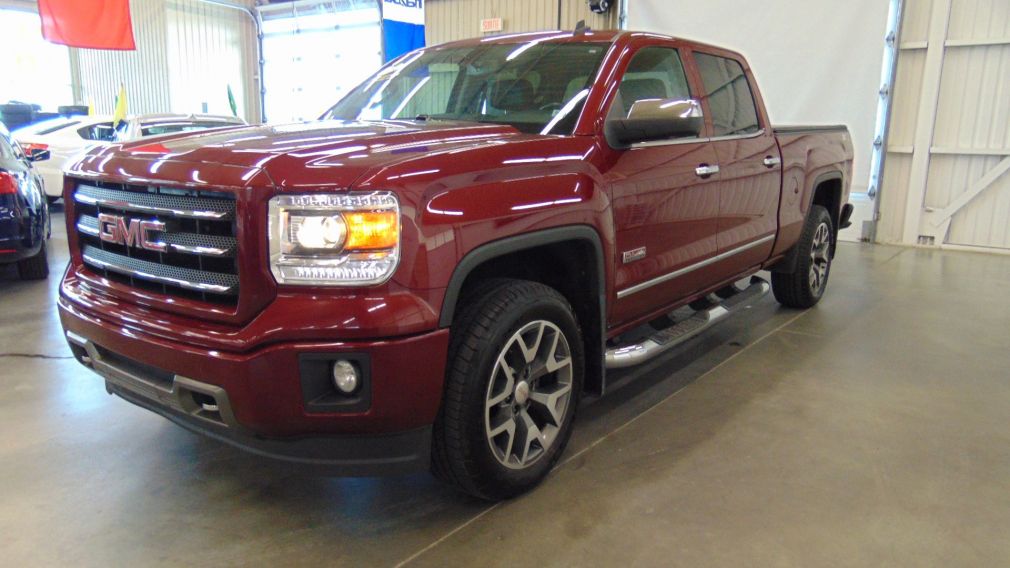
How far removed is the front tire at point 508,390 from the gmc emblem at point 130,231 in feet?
3.02

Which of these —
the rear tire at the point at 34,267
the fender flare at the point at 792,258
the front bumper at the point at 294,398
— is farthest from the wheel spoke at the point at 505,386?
the rear tire at the point at 34,267

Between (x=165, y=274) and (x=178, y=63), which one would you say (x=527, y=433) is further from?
(x=178, y=63)

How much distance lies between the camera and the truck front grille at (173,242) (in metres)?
1.98

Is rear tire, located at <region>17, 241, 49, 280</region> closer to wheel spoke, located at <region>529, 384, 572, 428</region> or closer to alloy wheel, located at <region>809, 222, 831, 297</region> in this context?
wheel spoke, located at <region>529, 384, 572, 428</region>

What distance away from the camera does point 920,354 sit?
13.8ft

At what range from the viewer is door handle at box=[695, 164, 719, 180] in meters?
3.20

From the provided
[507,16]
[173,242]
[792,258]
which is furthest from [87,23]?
[173,242]

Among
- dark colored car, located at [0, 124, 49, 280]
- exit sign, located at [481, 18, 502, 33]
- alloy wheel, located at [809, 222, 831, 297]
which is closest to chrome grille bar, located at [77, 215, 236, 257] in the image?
dark colored car, located at [0, 124, 49, 280]

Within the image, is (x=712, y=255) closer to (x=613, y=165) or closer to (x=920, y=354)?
(x=613, y=165)

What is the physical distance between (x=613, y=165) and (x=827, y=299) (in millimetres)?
3591

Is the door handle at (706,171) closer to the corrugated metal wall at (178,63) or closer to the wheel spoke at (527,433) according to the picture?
the wheel spoke at (527,433)

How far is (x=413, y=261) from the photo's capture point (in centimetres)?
193

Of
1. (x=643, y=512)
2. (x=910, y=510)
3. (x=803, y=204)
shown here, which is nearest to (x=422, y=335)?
(x=643, y=512)

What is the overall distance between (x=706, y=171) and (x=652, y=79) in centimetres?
48
